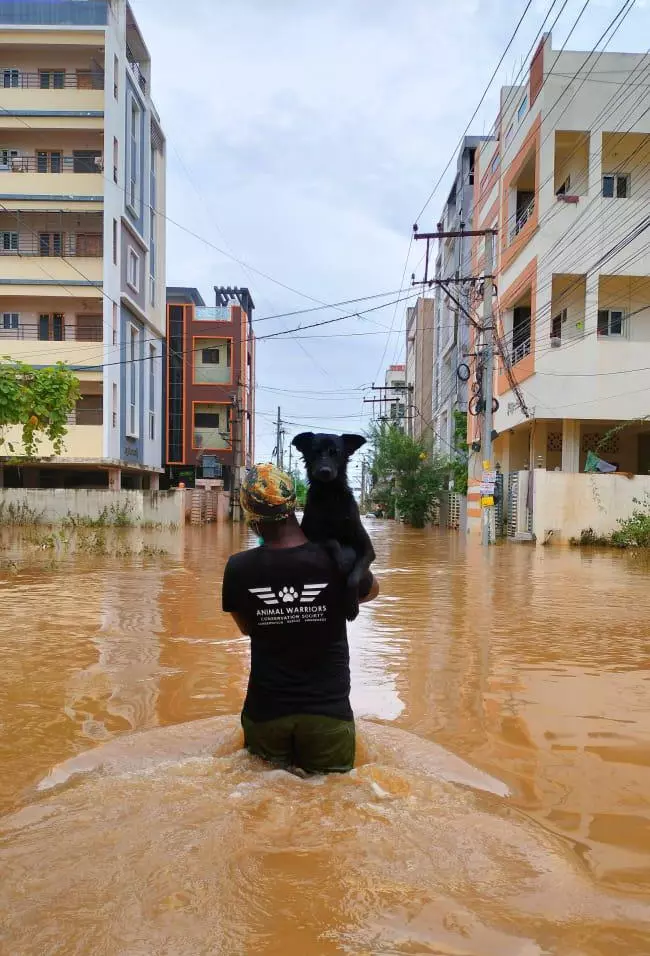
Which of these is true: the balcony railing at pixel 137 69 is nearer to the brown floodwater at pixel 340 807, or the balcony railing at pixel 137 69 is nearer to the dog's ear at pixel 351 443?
the brown floodwater at pixel 340 807

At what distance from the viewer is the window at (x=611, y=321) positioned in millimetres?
22375

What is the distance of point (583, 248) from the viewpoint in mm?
21406

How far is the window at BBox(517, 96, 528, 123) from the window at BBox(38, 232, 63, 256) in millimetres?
17610

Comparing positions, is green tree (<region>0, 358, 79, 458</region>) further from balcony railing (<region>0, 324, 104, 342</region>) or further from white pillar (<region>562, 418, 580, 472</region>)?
white pillar (<region>562, 418, 580, 472</region>)

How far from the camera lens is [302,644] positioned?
10.3 ft

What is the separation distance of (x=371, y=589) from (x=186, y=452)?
44561 mm

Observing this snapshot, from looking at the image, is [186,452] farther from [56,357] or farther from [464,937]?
[464,937]

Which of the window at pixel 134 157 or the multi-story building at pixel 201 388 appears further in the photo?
the multi-story building at pixel 201 388

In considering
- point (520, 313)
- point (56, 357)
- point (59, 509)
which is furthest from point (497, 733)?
point (56, 357)

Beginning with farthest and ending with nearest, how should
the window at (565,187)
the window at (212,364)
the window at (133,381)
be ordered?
the window at (212,364) → the window at (133,381) → the window at (565,187)

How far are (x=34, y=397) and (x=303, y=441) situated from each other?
41.4 ft

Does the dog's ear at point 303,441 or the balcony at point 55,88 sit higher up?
the balcony at point 55,88

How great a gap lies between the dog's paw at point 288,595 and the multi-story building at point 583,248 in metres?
18.8

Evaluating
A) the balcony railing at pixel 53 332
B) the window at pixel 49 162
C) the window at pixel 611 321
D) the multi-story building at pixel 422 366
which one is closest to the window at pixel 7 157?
the window at pixel 49 162
